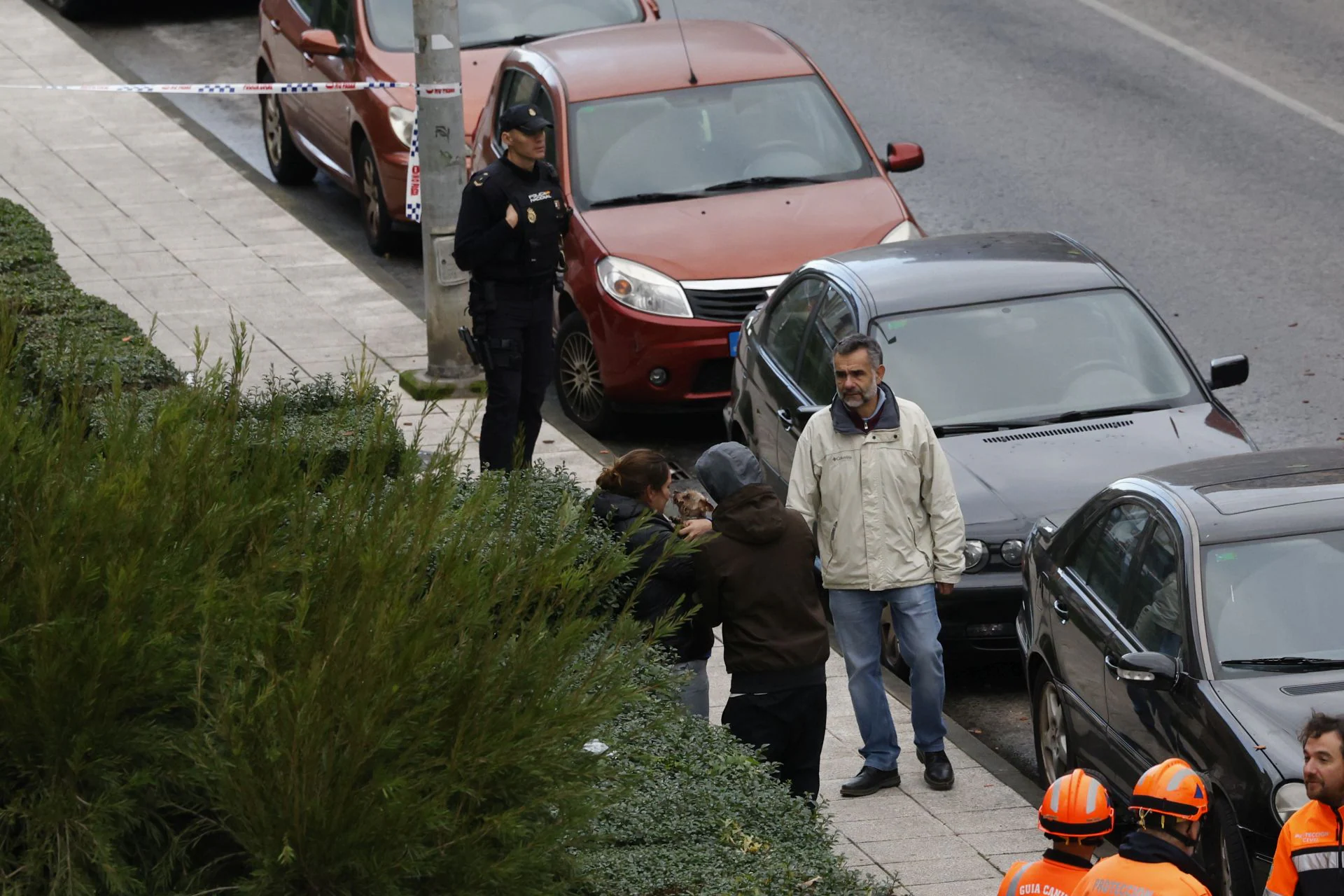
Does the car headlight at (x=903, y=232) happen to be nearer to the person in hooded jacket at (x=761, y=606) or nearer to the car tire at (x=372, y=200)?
the car tire at (x=372, y=200)

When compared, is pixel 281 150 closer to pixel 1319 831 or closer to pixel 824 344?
pixel 824 344

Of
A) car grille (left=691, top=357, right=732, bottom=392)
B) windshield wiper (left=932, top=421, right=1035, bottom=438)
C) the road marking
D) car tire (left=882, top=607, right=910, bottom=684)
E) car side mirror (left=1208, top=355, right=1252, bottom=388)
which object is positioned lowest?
car tire (left=882, top=607, right=910, bottom=684)

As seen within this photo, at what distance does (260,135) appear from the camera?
18891mm

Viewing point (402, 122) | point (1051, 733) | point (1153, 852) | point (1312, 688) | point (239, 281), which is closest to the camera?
point (1153, 852)

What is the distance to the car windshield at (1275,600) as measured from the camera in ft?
22.5

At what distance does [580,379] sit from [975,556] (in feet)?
13.0

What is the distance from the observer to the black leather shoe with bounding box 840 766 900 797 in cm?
808

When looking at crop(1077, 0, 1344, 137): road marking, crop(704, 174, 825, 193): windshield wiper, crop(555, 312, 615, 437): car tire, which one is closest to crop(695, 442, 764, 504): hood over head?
crop(555, 312, 615, 437): car tire

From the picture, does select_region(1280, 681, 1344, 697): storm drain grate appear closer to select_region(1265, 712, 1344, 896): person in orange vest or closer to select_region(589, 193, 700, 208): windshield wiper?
select_region(1265, 712, 1344, 896): person in orange vest

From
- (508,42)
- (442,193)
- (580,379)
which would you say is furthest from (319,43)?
(580,379)

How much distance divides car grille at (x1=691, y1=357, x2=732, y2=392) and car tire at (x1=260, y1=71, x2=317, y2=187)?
626 centimetres

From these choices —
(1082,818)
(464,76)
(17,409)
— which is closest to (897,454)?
(1082,818)

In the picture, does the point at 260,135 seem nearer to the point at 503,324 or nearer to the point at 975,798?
the point at 503,324

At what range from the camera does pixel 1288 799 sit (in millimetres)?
6234
